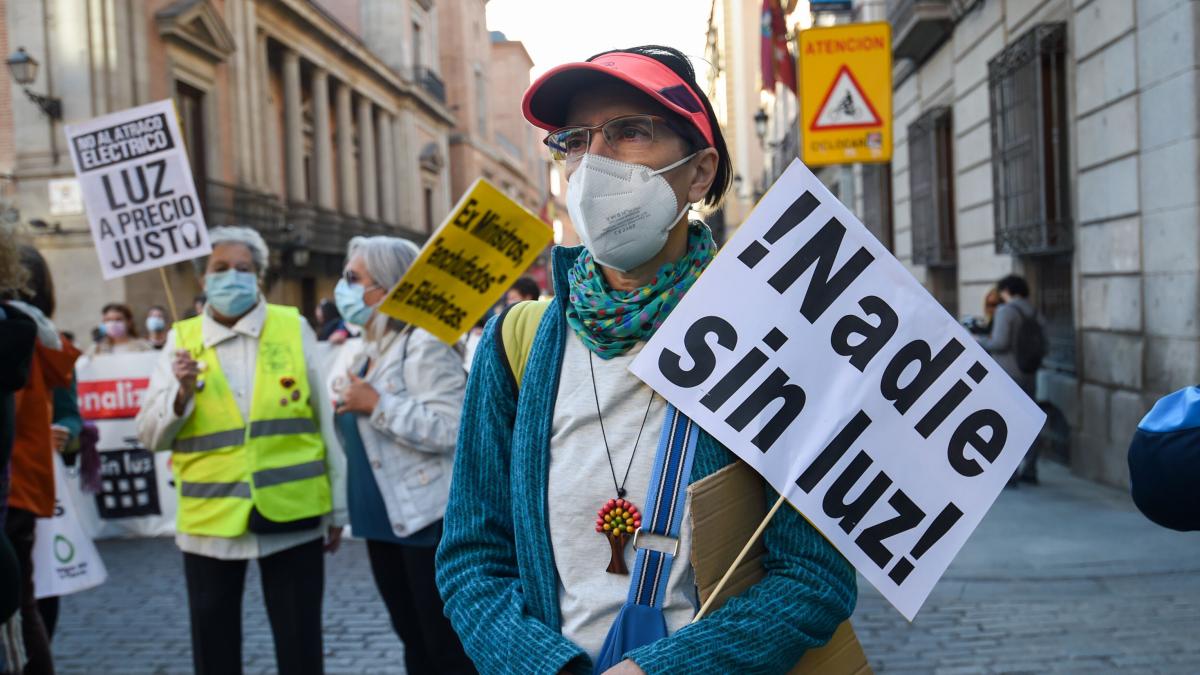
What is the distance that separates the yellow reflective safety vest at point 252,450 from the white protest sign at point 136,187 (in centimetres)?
94

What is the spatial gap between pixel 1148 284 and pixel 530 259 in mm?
5910

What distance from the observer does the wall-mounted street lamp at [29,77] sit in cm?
1633

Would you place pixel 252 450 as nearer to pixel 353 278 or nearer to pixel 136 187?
pixel 353 278

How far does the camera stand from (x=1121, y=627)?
5254 mm

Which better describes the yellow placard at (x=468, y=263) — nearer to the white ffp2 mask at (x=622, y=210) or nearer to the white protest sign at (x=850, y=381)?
the white ffp2 mask at (x=622, y=210)

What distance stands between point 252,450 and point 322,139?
31.5m

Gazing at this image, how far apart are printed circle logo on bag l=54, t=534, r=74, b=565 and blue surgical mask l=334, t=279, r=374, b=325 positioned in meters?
1.79

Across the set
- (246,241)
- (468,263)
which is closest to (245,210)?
(246,241)

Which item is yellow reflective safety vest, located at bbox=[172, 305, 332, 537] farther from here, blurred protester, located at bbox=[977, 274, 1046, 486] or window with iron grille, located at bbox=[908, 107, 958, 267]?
window with iron grille, located at bbox=[908, 107, 958, 267]

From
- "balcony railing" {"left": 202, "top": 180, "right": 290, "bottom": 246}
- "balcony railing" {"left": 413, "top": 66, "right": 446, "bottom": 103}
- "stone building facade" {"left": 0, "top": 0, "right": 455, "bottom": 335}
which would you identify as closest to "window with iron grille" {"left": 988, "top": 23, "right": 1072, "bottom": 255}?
"stone building facade" {"left": 0, "top": 0, "right": 455, "bottom": 335}

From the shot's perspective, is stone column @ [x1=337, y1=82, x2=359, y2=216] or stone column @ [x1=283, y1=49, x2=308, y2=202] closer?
stone column @ [x1=283, y1=49, x2=308, y2=202]

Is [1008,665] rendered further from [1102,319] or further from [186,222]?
[1102,319]

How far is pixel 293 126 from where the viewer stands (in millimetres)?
30844

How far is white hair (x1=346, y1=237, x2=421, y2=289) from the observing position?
469cm
